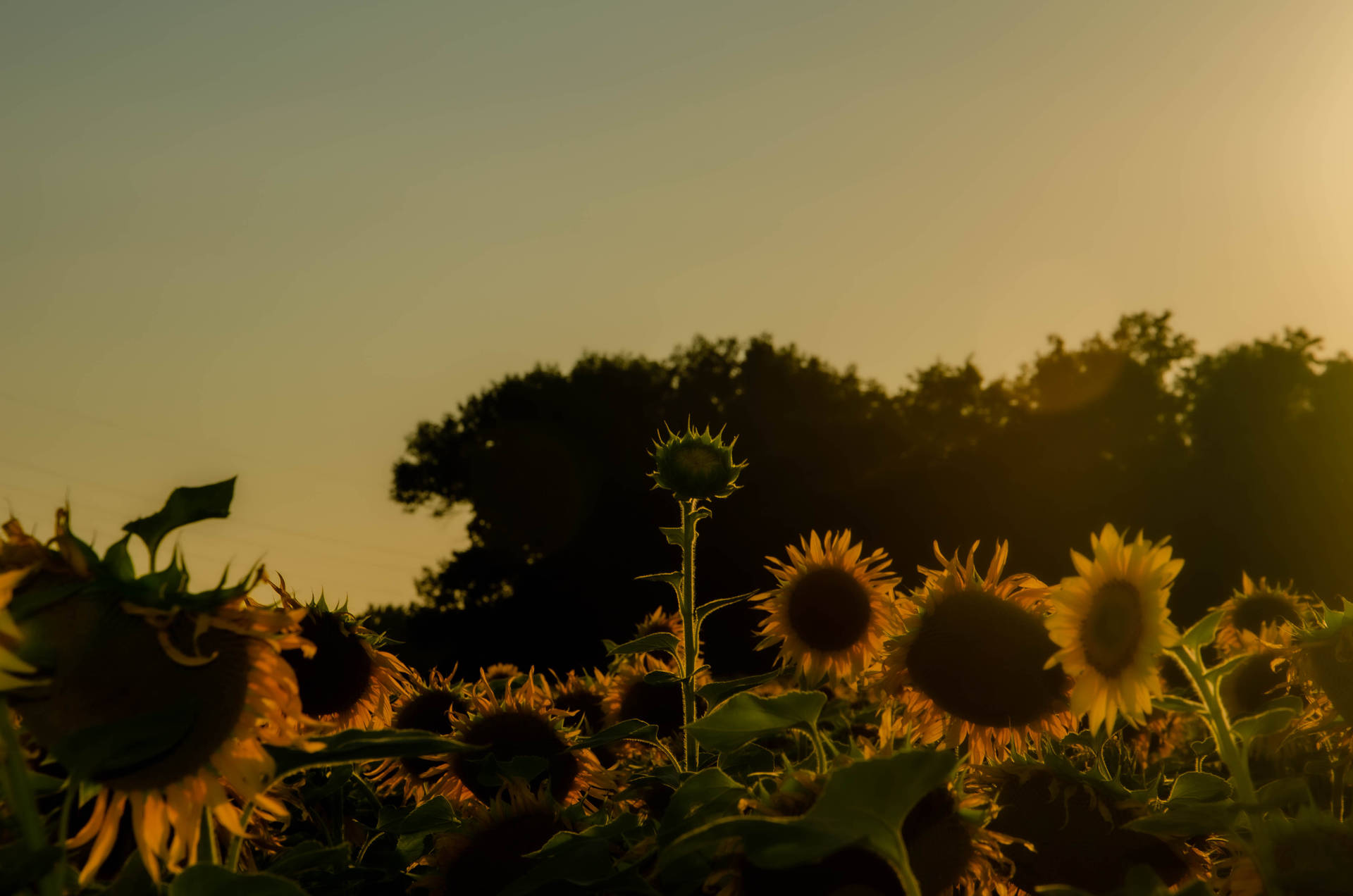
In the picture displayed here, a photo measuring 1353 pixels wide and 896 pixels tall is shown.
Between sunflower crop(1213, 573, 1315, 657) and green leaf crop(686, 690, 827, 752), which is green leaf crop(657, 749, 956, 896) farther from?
sunflower crop(1213, 573, 1315, 657)

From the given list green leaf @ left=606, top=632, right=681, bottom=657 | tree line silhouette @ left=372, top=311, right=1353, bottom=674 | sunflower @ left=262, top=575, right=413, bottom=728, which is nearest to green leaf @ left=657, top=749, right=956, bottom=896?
green leaf @ left=606, top=632, right=681, bottom=657

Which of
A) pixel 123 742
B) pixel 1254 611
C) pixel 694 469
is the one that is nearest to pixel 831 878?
pixel 123 742

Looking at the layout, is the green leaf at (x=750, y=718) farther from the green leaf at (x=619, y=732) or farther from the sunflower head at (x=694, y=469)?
the sunflower head at (x=694, y=469)

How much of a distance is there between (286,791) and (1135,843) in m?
1.51

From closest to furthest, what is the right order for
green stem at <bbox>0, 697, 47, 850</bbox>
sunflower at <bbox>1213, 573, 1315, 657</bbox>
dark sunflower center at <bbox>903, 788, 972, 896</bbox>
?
green stem at <bbox>0, 697, 47, 850</bbox> < dark sunflower center at <bbox>903, 788, 972, 896</bbox> < sunflower at <bbox>1213, 573, 1315, 657</bbox>

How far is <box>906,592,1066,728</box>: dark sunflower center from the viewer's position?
2246 millimetres

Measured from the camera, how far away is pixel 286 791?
6.34 feet

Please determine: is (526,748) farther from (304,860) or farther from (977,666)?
(304,860)

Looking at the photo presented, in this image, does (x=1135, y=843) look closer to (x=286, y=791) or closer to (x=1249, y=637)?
(x=286, y=791)

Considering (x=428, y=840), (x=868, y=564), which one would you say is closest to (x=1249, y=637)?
(x=868, y=564)

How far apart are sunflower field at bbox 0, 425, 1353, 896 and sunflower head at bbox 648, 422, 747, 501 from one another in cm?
84

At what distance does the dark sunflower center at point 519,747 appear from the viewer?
2.97 m

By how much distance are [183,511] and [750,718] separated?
86 centimetres

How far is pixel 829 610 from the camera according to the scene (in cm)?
392
